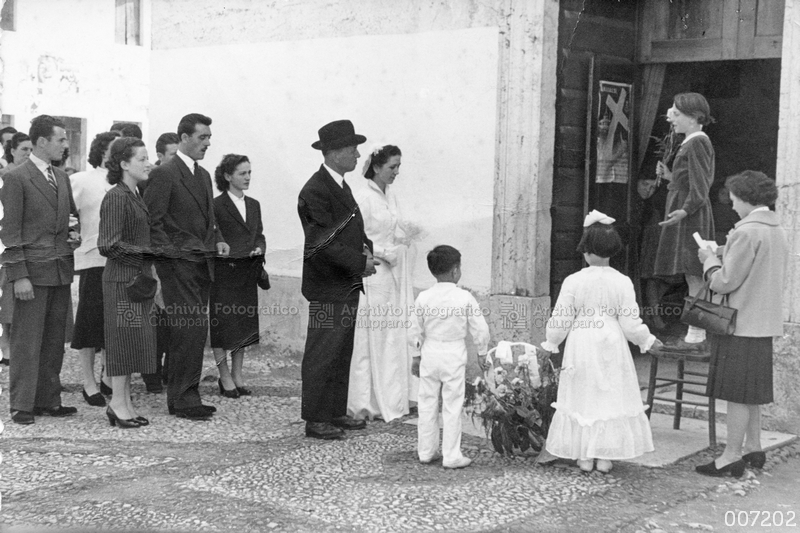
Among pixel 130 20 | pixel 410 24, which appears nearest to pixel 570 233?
pixel 410 24

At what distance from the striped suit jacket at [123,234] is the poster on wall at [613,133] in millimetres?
3477

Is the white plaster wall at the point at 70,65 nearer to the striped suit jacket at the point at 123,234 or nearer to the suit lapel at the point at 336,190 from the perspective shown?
the striped suit jacket at the point at 123,234

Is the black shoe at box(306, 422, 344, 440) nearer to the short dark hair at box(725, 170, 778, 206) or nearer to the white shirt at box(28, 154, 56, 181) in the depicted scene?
the white shirt at box(28, 154, 56, 181)

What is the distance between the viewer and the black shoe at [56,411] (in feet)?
22.2

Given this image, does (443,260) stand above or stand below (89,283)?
above

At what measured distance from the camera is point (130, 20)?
1251 cm

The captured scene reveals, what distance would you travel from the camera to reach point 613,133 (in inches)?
305

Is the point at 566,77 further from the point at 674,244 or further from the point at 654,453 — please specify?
the point at 654,453

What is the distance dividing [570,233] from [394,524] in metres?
3.68

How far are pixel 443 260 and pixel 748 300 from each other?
5.44 feet

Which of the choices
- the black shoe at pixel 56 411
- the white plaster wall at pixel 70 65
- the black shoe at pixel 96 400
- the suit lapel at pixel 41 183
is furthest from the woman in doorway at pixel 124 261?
the white plaster wall at pixel 70 65

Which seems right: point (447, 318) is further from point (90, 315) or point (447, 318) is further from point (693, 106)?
point (90, 315)

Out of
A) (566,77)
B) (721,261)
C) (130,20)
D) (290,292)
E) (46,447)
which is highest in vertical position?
(130,20)

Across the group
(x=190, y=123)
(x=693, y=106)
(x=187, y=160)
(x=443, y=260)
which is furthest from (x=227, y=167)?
(x=693, y=106)
